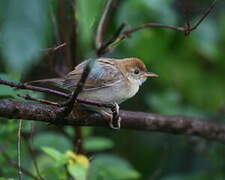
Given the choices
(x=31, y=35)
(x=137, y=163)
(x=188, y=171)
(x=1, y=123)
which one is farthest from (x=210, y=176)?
(x=31, y=35)

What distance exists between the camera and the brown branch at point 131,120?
217 cm

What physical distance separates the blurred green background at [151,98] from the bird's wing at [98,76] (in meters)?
0.15

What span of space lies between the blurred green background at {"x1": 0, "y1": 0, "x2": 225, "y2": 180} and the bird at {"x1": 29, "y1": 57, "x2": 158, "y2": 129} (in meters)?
0.16

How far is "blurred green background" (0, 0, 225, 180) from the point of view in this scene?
10.6ft

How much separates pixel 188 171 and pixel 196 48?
1.13m

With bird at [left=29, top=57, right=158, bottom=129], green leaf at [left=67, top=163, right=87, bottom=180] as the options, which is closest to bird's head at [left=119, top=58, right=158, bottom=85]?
bird at [left=29, top=57, right=158, bottom=129]

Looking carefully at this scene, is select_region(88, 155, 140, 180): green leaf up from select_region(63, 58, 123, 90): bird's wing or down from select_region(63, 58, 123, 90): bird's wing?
down

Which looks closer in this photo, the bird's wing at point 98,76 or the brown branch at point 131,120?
the brown branch at point 131,120

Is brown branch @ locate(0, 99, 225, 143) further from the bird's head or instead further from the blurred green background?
the bird's head

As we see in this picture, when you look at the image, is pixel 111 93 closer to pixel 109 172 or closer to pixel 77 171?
pixel 77 171

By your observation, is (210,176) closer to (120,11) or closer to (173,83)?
(173,83)

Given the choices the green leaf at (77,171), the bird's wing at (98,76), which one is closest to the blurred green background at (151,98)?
the green leaf at (77,171)

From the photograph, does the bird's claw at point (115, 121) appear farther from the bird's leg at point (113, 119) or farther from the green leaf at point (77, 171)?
the green leaf at point (77, 171)

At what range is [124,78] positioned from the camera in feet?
10.7
